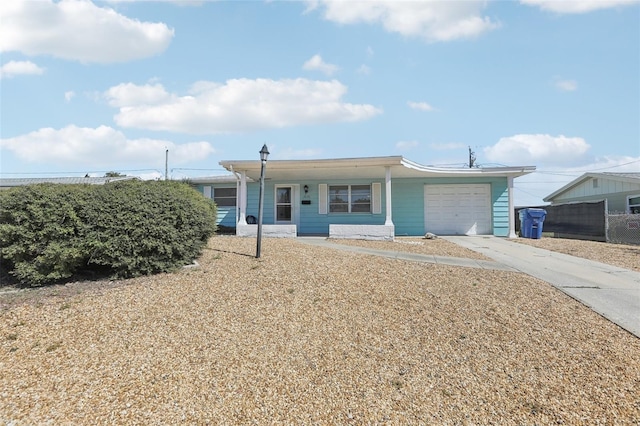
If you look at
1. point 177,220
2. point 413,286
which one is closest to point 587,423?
point 413,286

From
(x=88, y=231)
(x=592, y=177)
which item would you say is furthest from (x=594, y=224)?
(x=88, y=231)

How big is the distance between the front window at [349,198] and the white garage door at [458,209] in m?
2.50

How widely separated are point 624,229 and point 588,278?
8.57 m

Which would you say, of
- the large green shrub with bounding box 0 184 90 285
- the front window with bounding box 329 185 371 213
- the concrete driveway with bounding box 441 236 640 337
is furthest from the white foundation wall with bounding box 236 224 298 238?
the large green shrub with bounding box 0 184 90 285

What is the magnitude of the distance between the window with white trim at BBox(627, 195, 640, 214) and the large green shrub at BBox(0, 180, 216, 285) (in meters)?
21.0

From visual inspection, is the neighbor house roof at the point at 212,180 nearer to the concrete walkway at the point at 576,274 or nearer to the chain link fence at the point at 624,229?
the concrete walkway at the point at 576,274

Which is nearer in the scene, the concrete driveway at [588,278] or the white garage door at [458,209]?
the concrete driveway at [588,278]

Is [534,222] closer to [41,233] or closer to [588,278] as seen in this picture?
[588,278]

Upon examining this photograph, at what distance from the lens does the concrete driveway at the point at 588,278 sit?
495cm

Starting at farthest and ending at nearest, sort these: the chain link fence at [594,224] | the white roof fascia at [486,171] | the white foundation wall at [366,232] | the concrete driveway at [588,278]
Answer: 1. the white roof fascia at [486,171]
2. the chain link fence at [594,224]
3. the white foundation wall at [366,232]
4. the concrete driveway at [588,278]

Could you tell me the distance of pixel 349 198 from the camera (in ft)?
49.6

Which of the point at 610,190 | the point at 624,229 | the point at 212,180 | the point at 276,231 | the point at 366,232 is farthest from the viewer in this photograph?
the point at 610,190

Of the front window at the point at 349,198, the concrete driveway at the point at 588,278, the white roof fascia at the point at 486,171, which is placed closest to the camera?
the concrete driveway at the point at 588,278

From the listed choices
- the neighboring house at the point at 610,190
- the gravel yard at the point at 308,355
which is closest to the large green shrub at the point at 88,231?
the gravel yard at the point at 308,355
